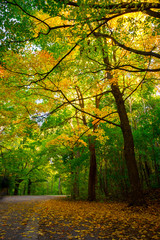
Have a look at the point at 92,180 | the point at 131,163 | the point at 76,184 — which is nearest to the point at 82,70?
the point at 131,163

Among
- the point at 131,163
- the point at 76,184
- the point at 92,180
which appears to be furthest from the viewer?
the point at 76,184

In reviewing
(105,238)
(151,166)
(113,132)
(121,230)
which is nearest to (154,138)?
(113,132)

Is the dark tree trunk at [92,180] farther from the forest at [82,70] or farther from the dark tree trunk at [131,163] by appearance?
the dark tree trunk at [131,163]

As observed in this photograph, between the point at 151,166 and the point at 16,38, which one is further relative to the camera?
the point at 151,166

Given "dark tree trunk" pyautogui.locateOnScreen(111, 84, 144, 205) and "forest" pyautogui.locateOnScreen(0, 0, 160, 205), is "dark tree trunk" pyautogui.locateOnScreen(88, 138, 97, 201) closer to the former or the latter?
"forest" pyautogui.locateOnScreen(0, 0, 160, 205)

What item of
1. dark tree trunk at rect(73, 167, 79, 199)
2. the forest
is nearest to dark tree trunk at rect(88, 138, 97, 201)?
the forest

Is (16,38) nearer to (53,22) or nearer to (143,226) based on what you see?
(53,22)

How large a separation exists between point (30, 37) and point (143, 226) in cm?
570

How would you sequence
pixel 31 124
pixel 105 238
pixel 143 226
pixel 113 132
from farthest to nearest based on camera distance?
1. pixel 113 132
2. pixel 31 124
3. pixel 143 226
4. pixel 105 238

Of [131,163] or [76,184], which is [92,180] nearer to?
[76,184]

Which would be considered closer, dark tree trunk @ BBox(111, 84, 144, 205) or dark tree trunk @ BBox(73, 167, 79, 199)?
dark tree trunk @ BBox(111, 84, 144, 205)

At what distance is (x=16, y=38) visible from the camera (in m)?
3.98

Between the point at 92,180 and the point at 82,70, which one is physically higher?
the point at 82,70

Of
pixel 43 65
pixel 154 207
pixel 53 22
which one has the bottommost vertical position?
pixel 154 207
